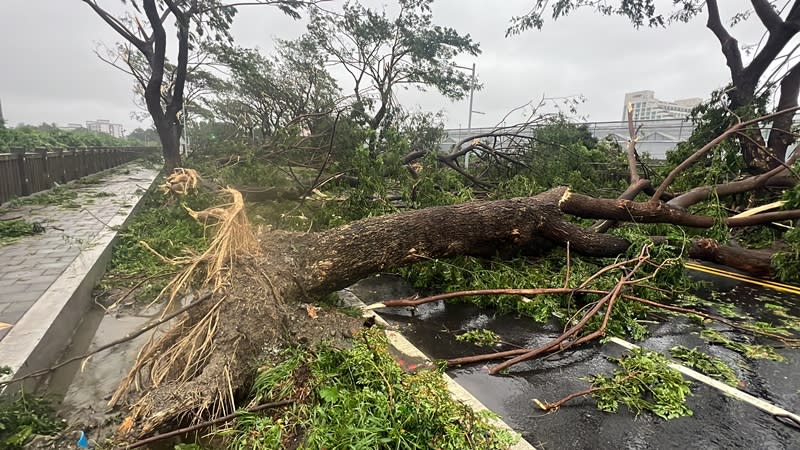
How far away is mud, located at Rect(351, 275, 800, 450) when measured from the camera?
2180 millimetres

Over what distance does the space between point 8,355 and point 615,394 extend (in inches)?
152

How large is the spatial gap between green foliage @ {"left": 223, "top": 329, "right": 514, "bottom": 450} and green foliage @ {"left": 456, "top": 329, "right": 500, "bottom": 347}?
814 millimetres

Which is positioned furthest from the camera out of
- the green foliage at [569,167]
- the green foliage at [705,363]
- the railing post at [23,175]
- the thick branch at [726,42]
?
the thick branch at [726,42]

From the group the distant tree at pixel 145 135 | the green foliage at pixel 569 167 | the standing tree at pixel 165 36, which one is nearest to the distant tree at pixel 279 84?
the standing tree at pixel 165 36

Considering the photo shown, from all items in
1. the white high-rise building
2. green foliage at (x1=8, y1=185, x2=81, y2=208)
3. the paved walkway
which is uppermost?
the white high-rise building

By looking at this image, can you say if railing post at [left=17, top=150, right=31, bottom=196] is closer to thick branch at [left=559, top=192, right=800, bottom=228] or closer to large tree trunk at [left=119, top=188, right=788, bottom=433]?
large tree trunk at [left=119, top=188, right=788, bottom=433]

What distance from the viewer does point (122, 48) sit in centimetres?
1588

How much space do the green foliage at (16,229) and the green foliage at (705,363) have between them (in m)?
7.66

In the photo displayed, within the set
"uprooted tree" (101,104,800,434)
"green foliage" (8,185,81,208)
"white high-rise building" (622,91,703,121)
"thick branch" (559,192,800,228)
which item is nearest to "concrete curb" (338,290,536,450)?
"uprooted tree" (101,104,800,434)

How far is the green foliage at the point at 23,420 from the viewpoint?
78.6 inches

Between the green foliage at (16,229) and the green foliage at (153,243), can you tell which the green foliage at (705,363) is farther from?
the green foliage at (16,229)

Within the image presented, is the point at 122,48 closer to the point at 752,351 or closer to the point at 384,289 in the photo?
the point at 384,289

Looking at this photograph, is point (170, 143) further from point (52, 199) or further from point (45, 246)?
point (45, 246)

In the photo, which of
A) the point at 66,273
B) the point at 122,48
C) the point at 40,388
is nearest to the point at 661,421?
the point at 40,388
